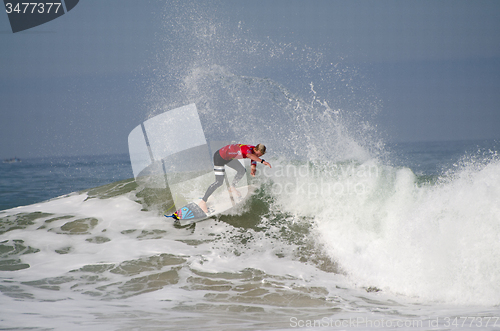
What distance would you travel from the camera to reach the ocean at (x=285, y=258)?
4.09 m

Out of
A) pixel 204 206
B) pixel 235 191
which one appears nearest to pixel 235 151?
pixel 235 191

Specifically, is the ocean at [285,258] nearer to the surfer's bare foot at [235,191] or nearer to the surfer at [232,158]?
the surfer's bare foot at [235,191]

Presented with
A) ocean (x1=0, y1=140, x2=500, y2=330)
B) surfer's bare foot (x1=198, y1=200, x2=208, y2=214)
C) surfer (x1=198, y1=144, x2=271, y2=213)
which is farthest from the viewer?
surfer's bare foot (x1=198, y1=200, x2=208, y2=214)

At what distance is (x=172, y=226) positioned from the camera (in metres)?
7.50

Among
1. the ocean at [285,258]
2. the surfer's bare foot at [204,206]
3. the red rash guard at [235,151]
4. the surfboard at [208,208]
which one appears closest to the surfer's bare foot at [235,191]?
the surfboard at [208,208]

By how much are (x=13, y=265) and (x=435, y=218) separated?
24.3 ft

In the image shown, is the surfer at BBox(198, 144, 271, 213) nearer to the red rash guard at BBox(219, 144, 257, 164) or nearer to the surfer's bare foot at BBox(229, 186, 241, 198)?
the red rash guard at BBox(219, 144, 257, 164)

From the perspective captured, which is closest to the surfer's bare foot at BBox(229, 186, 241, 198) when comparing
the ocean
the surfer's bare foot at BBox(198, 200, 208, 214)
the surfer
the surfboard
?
the surfboard

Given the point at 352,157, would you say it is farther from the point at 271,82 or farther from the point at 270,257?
the point at 270,257

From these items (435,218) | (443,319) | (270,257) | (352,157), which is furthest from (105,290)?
(352,157)

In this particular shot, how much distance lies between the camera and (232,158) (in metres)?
7.04

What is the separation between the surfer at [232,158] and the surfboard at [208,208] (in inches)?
6.2

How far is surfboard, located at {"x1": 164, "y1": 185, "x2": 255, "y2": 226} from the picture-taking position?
7.48 meters

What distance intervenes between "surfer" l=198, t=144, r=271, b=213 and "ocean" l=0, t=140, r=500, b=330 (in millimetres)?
775
